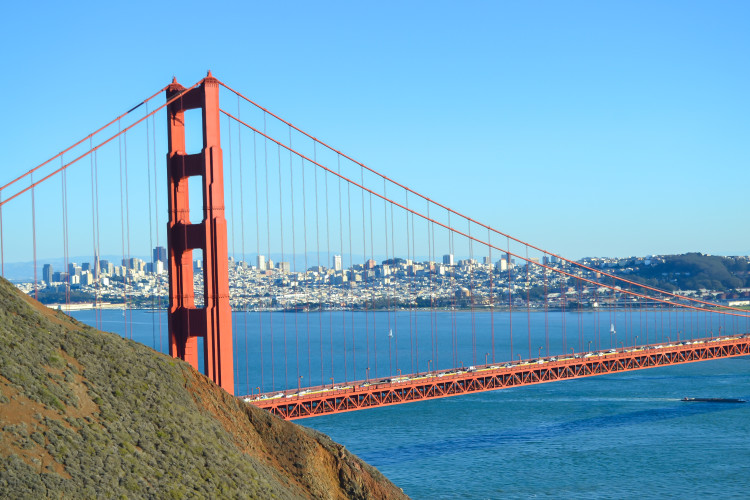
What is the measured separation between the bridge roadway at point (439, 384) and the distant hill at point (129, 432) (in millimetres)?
5623

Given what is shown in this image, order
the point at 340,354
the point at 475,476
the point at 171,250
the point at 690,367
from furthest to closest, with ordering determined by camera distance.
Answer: the point at 340,354
the point at 690,367
the point at 475,476
the point at 171,250

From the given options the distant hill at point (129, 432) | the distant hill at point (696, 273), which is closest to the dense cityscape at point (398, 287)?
the distant hill at point (696, 273)

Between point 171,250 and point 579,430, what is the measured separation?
2131 centimetres

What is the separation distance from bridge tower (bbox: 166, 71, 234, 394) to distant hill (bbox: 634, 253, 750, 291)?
95606 millimetres

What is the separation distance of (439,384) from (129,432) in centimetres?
1454

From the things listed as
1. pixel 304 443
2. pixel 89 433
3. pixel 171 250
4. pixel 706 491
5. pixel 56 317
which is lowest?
pixel 706 491

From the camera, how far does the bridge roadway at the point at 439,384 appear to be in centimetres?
2109

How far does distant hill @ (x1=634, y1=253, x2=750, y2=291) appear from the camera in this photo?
108 meters

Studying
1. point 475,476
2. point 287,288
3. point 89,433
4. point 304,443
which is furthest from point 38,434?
point 287,288

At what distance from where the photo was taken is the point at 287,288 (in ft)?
311

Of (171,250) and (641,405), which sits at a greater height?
(171,250)

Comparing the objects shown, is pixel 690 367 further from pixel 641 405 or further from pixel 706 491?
pixel 706 491

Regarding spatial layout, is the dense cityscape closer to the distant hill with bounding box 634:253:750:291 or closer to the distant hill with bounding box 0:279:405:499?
the distant hill with bounding box 634:253:750:291

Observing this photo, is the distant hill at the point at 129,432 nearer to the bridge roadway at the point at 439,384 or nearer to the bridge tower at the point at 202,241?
the bridge tower at the point at 202,241
